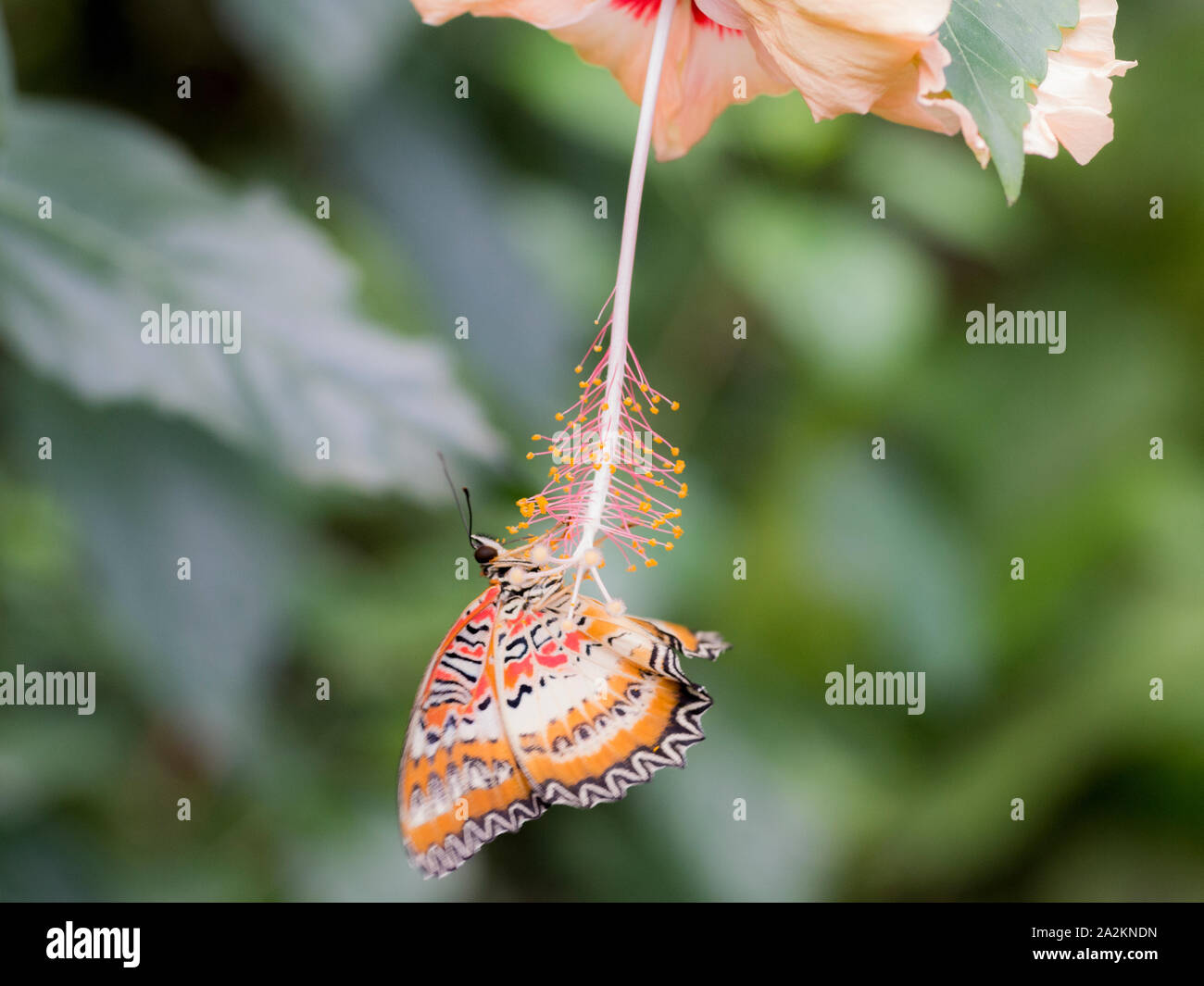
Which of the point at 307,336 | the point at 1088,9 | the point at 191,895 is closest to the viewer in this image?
the point at 1088,9

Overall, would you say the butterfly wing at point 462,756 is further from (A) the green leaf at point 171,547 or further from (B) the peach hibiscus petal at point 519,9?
(A) the green leaf at point 171,547

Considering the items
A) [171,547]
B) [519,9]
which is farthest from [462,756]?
[171,547]

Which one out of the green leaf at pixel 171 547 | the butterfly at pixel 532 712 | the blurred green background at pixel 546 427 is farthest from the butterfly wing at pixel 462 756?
the green leaf at pixel 171 547

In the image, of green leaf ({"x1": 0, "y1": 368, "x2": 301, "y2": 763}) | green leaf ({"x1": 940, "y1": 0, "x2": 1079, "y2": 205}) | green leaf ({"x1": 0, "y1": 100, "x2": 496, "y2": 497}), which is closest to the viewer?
green leaf ({"x1": 940, "y1": 0, "x2": 1079, "y2": 205})

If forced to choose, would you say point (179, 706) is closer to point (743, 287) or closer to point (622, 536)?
point (622, 536)

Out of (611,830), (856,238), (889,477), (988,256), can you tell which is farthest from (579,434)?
(988,256)

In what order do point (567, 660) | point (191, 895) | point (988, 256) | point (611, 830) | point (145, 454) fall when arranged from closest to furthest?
point (567, 660) → point (145, 454) → point (191, 895) → point (611, 830) → point (988, 256)

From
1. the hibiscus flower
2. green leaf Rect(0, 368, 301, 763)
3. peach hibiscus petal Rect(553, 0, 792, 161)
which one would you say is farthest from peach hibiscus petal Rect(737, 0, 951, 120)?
green leaf Rect(0, 368, 301, 763)

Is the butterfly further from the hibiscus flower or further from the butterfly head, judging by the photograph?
the hibiscus flower
